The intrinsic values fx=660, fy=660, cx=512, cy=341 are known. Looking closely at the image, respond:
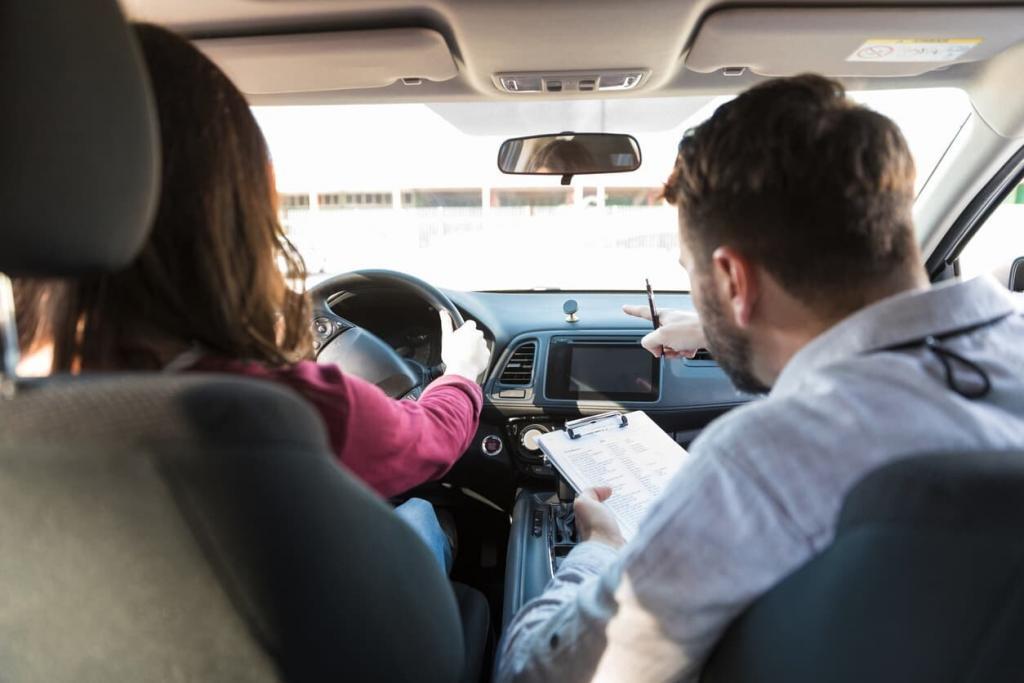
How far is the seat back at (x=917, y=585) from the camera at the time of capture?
0.77 m

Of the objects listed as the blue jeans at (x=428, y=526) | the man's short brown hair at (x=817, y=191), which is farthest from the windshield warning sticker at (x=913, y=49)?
the blue jeans at (x=428, y=526)

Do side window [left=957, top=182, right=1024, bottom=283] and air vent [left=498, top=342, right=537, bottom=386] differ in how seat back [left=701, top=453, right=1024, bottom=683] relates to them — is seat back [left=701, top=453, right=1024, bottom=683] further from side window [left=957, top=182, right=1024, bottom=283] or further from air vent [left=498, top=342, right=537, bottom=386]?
side window [left=957, top=182, right=1024, bottom=283]

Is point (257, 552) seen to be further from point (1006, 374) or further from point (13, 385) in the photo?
point (1006, 374)

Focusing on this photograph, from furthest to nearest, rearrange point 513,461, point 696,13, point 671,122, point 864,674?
point 671,122 < point 513,461 < point 696,13 < point 864,674

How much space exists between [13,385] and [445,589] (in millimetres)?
703

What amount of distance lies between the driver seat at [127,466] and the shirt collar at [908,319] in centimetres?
73

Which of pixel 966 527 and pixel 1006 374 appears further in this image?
pixel 1006 374

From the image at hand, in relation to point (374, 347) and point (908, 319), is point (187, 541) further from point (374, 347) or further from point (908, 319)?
point (374, 347)

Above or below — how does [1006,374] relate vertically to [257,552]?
above

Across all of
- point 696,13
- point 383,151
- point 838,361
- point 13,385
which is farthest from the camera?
point 383,151

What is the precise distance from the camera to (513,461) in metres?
2.95

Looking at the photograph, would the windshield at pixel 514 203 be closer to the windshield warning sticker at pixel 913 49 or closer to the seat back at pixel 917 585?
the windshield warning sticker at pixel 913 49

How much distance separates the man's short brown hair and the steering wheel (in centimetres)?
167

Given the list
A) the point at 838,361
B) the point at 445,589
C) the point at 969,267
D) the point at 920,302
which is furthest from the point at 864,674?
the point at 969,267
